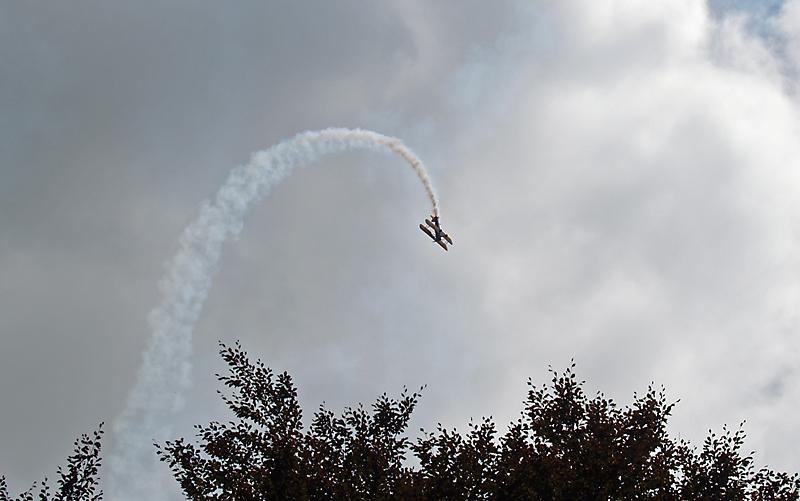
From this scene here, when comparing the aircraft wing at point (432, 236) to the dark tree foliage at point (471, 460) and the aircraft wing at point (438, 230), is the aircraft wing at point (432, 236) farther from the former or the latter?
the dark tree foliage at point (471, 460)

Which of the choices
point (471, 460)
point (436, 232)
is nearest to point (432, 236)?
point (436, 232)

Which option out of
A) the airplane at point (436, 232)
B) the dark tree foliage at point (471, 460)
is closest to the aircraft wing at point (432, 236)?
the airplane at point (436, 232)

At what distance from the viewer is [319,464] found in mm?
27844

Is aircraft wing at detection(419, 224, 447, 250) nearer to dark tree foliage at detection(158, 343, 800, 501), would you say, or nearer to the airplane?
the airplane

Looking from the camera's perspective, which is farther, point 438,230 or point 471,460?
point 438,230

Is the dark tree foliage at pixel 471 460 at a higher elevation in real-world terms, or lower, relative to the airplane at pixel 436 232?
lower

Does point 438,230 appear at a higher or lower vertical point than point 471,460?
higher

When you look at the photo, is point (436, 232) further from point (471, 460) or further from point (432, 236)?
point (471, 460)

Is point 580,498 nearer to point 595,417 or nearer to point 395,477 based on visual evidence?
point 595,417

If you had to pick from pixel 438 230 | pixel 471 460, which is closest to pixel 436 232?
pixel 438 230

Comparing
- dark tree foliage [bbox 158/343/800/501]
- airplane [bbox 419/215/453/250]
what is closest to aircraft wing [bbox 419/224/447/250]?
airplane [bbox 419/215/453/250]

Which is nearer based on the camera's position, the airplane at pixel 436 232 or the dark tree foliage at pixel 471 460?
the dark tree foliage at pixel 471 460

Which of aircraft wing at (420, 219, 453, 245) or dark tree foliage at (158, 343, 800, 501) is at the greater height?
aircraft wing at (420, 219, 453, 245)

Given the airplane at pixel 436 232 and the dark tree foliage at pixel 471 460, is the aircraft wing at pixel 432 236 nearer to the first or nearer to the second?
the airplane at pixel 436 232
